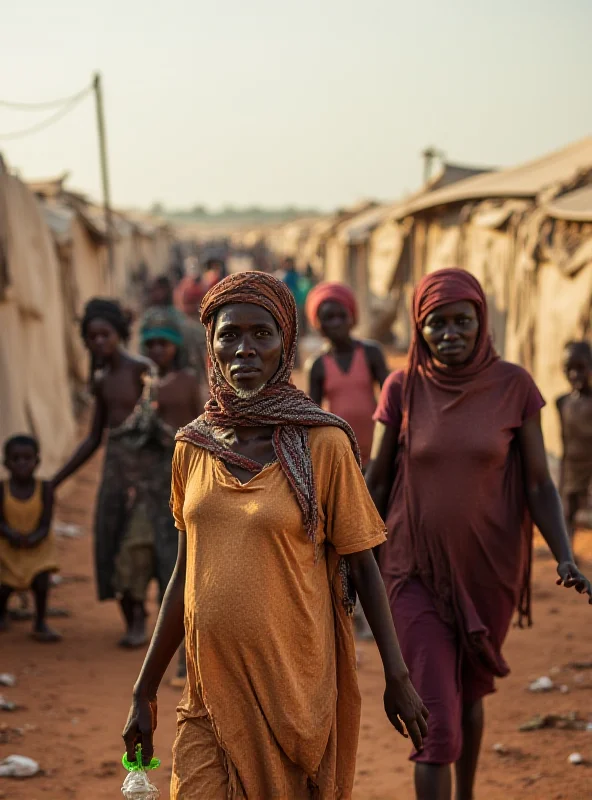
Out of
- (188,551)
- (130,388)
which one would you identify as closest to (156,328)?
(130,388)

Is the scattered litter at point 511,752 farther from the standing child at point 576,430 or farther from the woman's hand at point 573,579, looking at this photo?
the standing child at point 576,430

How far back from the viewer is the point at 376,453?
3662 mm

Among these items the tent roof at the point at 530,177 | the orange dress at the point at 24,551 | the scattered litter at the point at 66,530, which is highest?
the tent roof at the point at 530,177

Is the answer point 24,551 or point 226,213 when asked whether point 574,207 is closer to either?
point 24,551

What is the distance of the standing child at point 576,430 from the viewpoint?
24.2 ft

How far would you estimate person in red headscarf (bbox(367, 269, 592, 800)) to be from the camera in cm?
344

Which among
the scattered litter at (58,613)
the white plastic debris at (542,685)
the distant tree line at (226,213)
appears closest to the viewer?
the white plastic debris at (542,685)

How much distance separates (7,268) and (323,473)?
6.30 metres

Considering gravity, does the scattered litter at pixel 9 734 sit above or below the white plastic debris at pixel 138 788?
below

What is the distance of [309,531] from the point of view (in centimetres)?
237

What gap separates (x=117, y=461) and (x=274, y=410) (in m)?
3.50

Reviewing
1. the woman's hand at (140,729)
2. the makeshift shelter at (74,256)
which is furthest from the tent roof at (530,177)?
the woman's hand at (140,729)

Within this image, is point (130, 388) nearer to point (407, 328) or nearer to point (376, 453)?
point (376, 453)

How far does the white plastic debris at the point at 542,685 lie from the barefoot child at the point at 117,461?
208 centimetres
